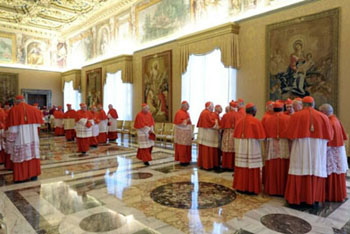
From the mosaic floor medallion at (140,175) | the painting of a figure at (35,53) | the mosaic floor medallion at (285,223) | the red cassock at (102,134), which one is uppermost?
the painting of a figure at (35,53)

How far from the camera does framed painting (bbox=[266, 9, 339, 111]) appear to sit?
6777 mm

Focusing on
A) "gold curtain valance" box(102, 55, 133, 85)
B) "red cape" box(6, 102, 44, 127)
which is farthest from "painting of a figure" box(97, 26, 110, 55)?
"red cape" box(6, 102, 44, 127)

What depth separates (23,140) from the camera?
18.5 feet

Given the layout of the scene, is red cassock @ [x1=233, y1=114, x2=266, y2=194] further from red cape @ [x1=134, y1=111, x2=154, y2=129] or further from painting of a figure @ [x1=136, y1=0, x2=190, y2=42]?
painting of a figure @ [x1=136, y1=0, x2=190, y2=42]

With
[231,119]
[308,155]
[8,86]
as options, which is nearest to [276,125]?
[308,155]

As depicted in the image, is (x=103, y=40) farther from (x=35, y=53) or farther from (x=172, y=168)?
(x=172, y=168)

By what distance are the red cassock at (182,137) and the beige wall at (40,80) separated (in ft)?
54.5

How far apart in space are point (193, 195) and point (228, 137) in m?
2.28

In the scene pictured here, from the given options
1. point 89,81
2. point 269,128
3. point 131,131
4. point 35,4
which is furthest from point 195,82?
point 35,4

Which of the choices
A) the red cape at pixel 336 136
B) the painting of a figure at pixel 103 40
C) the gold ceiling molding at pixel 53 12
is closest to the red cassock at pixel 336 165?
the red cape at pixel 336 136

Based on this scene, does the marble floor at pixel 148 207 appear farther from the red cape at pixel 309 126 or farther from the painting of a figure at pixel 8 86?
the painting of a figure at pixel 8 86

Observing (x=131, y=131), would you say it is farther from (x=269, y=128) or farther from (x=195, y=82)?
(x=269, y=128)

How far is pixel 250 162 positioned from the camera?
469cm

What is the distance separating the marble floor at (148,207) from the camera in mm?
3510
